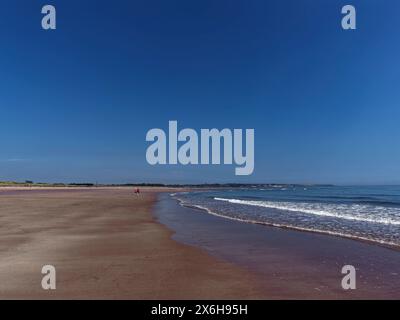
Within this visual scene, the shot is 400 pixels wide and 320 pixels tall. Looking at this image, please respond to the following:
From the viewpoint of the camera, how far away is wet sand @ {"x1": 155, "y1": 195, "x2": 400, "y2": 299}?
6.57 metres

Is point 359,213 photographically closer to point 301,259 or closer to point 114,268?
point 301,259

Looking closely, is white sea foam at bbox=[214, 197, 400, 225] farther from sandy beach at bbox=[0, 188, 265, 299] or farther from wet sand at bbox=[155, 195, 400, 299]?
sandy beach at bbox=[0, 188, 265, 299]

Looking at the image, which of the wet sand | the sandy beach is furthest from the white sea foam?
the sandy beach

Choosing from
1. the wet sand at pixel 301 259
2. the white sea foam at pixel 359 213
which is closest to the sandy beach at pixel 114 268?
the wet sand at pixel 301 259

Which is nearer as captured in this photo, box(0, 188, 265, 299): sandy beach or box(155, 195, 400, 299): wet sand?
Answer: box(0, 188, 265, 299): sandy beach

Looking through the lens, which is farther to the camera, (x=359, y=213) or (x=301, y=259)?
(x=359, y=213)

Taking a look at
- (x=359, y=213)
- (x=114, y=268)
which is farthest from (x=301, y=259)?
(x=359, y=213)

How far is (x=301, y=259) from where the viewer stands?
365 inches

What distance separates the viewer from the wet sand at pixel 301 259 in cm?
657

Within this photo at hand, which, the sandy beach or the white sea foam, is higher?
the sandy beach

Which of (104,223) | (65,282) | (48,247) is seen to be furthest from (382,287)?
(104,223)

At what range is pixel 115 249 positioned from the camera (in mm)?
10203

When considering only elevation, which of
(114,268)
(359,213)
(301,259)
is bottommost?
(359,213)
